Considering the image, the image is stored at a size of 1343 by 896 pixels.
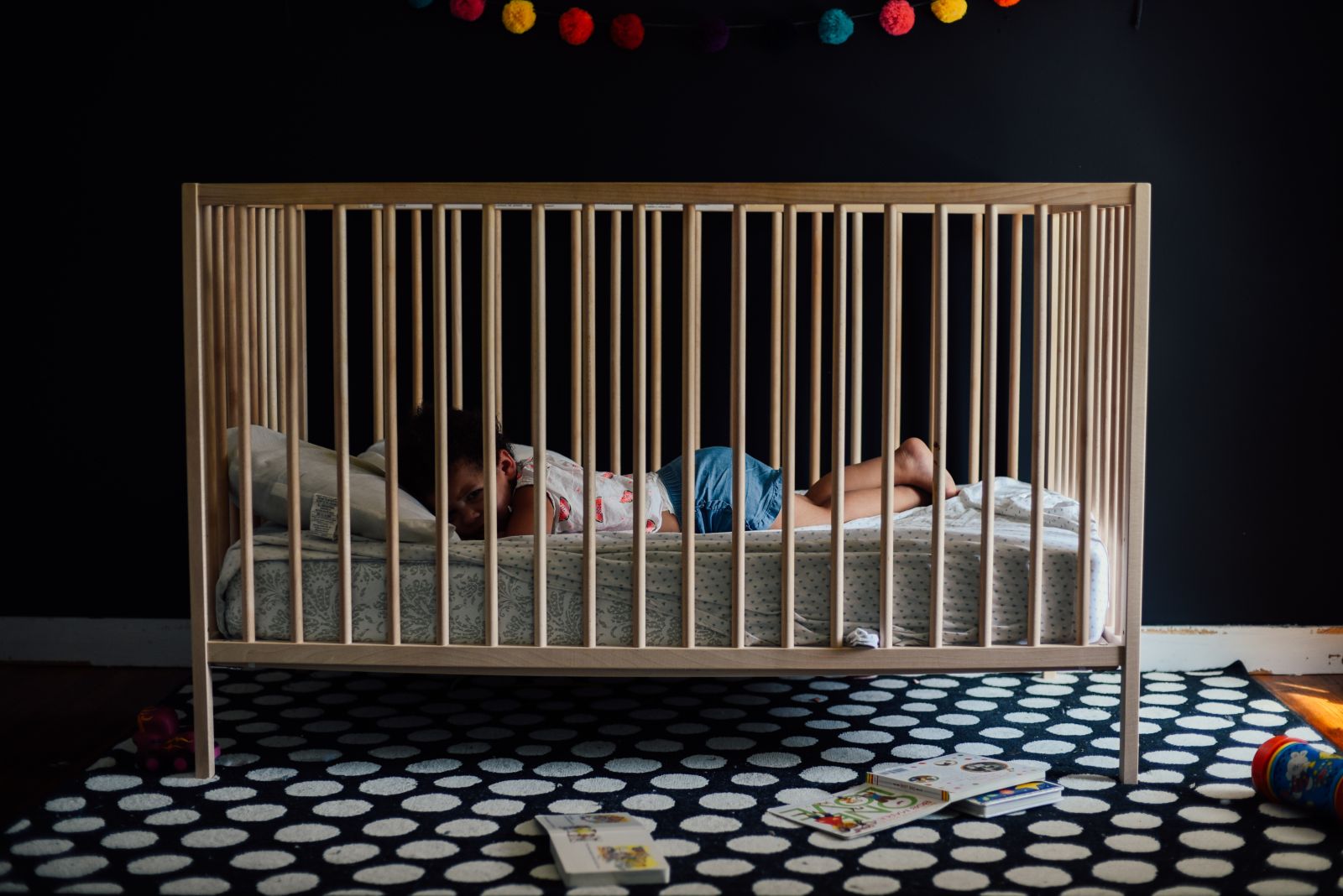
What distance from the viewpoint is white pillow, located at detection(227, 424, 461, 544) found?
215 centimetres

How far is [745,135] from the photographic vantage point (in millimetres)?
2971

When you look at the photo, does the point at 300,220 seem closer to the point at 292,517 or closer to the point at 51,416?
the point at 51,416

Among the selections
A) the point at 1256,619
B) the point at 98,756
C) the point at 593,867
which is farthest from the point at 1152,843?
the point at 98,756

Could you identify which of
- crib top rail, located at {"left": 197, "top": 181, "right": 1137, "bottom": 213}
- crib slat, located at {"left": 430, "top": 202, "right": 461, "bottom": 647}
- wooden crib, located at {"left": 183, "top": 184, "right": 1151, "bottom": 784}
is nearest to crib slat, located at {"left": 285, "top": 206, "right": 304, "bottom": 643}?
wooden crib, located at {"left": 183, "top": 184, "right": 1151, "bottom": 784}

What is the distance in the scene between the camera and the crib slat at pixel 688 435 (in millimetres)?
2074

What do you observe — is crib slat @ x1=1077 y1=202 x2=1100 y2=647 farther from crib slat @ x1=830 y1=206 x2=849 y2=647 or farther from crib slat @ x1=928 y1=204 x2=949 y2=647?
crib slat @ x1=830 y1=206 x2=849 y2=647

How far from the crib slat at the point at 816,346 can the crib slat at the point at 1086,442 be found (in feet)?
2.30

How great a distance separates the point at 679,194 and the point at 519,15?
1.10 meters

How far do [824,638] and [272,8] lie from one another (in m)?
1.98

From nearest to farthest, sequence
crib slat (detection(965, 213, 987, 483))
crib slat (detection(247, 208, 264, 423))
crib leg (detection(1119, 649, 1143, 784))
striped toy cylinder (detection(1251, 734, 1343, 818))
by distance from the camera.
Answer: striped toy cylinder (detection(1251, 734, 1343, 818))
crib leg (detection(1119, 649, 1143, 784))
crib slat (detection(247, 208, 264, 423))
crib slat (detection(965, 213, 987, 483))

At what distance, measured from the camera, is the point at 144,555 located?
3.04 metres

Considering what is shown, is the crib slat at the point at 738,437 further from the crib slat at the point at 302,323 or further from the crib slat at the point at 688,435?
the crib slat at the point at 302,323

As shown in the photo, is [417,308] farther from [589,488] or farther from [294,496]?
[589,488]

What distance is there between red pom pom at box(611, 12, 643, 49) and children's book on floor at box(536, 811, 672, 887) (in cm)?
179
